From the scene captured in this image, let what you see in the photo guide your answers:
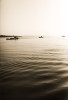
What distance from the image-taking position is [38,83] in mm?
7480

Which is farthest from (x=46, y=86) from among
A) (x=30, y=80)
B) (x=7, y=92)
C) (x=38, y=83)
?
(x=7, y=92)

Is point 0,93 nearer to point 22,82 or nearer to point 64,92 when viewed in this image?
point 22,82

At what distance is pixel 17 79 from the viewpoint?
27.2 feet

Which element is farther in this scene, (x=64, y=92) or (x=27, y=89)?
(x=27, y=89)

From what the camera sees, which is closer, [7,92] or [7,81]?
[7,92]

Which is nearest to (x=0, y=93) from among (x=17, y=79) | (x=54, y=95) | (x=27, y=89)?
(x=27, y=89)

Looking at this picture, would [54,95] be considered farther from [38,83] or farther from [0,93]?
[0,93]

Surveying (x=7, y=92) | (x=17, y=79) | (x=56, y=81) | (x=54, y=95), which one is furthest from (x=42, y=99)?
(x=17, y=79)

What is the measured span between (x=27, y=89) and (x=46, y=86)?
3.57ft

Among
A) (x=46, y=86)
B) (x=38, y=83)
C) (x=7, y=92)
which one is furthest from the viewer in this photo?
(x=38, y=83)

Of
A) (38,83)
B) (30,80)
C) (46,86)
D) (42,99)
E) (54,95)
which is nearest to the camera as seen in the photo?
(42,99)

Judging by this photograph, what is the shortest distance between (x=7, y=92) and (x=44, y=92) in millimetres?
1891

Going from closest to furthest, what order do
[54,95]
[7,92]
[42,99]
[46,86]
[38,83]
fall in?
[42,99] → [54,95] → [7,92] → [46,86] → [38,83]

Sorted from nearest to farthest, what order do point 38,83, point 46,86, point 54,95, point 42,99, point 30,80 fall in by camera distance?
point 42,99
point 54,95
point 46,86
point 38,83
point 30,80
